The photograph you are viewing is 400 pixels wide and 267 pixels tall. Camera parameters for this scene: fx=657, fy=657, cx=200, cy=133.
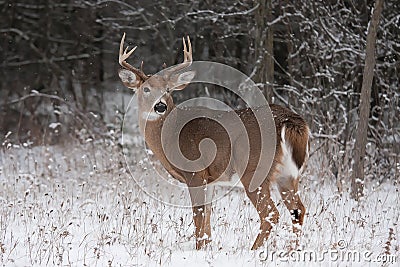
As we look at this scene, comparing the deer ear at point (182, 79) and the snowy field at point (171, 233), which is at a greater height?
the deer ear at point (182, 79)

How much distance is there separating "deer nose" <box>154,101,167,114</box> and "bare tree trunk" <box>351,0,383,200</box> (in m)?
2.39

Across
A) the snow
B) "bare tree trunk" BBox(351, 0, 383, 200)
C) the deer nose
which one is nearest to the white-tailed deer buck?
the deer nose

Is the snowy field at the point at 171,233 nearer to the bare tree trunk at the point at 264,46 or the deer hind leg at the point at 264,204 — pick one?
the deer hind leg at the point at 264,204

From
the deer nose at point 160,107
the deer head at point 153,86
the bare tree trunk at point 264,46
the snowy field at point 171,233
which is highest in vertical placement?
the bare tree trunk at point 264,46

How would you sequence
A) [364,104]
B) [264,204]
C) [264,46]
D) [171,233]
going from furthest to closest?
[264,46], [364,104], [171,233], [264,204]

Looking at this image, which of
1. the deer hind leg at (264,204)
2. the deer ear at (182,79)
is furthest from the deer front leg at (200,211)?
the deer ear at (182,79)

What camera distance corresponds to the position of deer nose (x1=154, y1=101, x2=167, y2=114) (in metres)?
6.22

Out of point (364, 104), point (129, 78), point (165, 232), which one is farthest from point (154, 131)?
point (364, 104)

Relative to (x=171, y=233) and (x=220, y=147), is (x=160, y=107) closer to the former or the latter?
(x=220, y=147)

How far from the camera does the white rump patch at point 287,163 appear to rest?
5.62 metres

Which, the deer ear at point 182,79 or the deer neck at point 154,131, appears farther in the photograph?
the deer ear at point 182,79

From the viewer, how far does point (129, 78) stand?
249 inches

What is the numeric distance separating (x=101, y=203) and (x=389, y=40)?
4.38 meters

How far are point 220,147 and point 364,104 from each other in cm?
226
